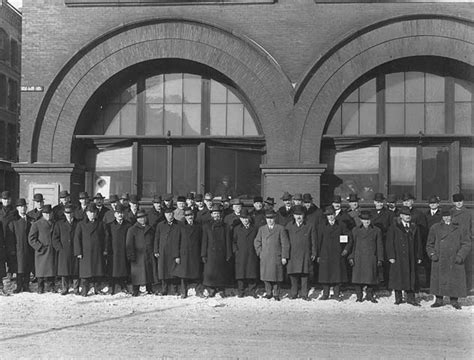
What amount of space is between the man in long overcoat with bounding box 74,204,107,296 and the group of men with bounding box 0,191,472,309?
0.02 meters

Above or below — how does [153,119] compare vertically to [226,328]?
above

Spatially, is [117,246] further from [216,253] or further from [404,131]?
[404,131]

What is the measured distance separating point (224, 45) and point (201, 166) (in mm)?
3106

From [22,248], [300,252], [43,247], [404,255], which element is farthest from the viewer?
[22,248]

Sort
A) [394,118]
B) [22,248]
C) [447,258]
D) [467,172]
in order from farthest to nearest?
[394,118] < [467,172] < [22,248] < [447,258]

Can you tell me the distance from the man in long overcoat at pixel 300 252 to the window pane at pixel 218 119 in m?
4.07

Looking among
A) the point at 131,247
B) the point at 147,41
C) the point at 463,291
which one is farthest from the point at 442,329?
the point at 147,41

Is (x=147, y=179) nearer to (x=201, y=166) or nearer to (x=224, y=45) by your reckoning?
(x=201, y=166)

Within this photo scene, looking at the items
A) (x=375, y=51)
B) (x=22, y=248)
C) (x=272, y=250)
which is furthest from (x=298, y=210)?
(x=22, y=248)

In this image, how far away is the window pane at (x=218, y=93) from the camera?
14.2m

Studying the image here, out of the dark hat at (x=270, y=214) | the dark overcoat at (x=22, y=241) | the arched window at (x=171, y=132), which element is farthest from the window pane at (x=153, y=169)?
the dark hat at (x=270, y=214)

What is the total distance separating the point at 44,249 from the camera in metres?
11.3

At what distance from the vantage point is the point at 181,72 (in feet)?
46.9

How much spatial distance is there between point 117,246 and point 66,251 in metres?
1.06
